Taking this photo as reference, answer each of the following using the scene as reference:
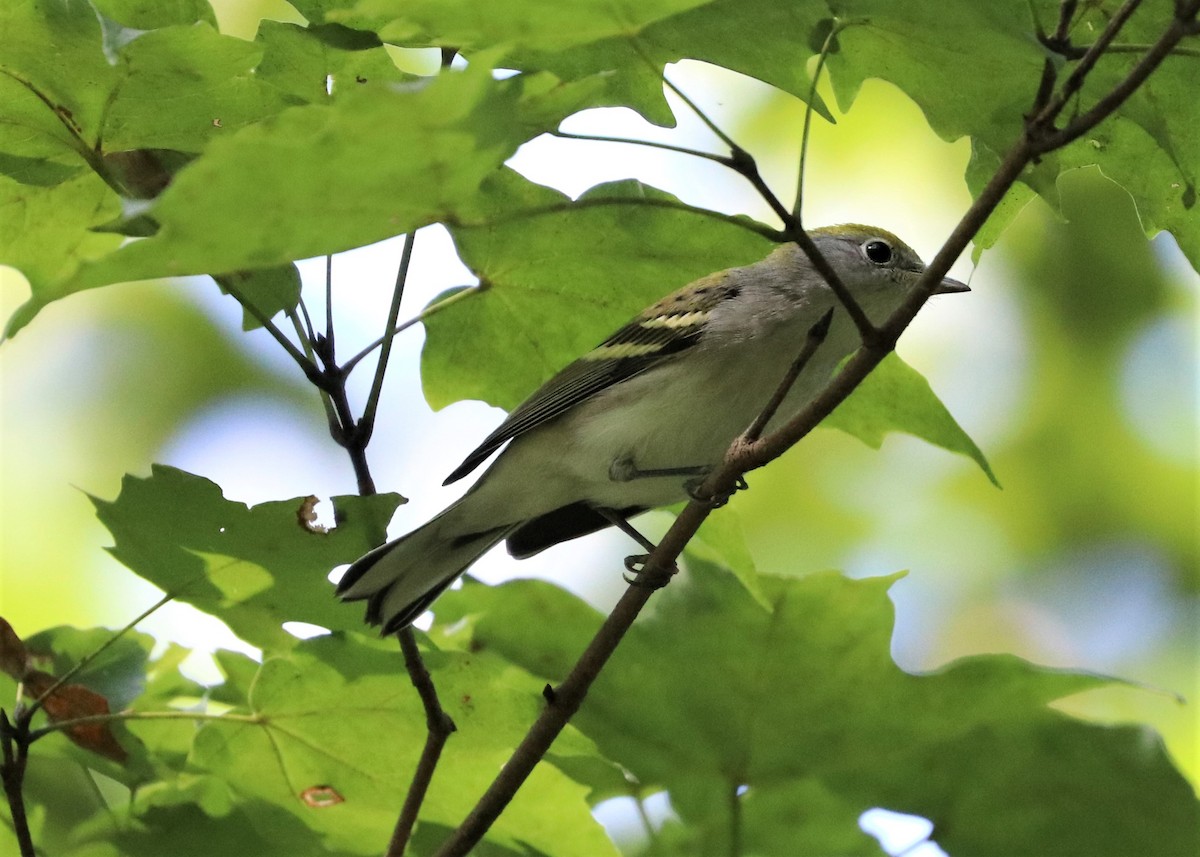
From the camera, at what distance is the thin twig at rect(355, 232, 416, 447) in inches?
72.4

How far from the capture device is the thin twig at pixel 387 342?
1840 millimetres

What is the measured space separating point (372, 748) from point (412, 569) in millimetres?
588

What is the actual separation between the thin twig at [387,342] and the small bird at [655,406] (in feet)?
2.15

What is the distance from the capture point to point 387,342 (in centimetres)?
189

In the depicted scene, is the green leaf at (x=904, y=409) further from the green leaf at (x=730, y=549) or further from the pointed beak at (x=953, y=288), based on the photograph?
the pointed beak at (x=953, y=288)

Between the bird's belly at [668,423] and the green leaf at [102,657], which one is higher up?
the bird's belly at [668,423]

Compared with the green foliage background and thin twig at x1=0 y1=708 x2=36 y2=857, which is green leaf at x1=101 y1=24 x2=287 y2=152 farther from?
thin twig at x1=0 y1=708 x2=36 y2=857

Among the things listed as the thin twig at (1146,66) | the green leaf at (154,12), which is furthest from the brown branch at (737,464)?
the green leaf at (154,12)

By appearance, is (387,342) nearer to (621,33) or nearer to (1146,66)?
(621,33)

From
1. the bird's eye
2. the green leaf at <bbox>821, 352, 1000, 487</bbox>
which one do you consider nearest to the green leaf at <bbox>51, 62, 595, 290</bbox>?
the green leaf at <bbox>821, 352, 1000, 487</bbox>

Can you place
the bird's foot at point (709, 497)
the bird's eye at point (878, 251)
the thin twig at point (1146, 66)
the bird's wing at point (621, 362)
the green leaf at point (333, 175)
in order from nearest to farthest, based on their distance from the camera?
the green leaf at point (333, 175) < the thin twig at point (1146, 66) < the bird's foot at point (709, 497) < the bird's wing at point (621, 362) < the bird's eye at point (878, 251)

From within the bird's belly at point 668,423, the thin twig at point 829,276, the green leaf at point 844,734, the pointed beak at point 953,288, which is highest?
the pointed beak at point 953,288

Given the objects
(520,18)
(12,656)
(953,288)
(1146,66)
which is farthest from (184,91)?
(953,288)

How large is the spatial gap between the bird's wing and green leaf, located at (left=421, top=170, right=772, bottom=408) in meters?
0.34
